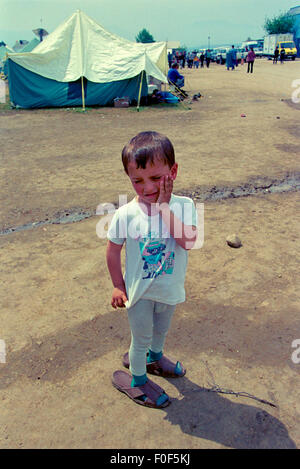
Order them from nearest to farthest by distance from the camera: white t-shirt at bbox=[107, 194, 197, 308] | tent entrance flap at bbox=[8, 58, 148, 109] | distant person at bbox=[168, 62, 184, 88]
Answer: white t-shirt at bbox=[107, 194, 197, 308]
tent entrance flap at bbox=[8, 58, 148, 109]
distant person at bbox=[168, 62, 184, 88]

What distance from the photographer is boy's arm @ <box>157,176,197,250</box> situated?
1.55 meters

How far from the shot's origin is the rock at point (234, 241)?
3.85 metres

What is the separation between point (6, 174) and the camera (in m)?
6.50

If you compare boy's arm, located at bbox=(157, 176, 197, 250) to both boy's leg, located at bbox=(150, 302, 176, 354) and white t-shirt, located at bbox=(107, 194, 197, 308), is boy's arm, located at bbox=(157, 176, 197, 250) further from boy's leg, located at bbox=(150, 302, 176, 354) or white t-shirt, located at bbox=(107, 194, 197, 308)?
boy's leg, located at bbox=(150, 302, 176, 354)

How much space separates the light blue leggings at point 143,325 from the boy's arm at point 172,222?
376 millimetres

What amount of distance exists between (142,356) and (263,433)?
0.75m

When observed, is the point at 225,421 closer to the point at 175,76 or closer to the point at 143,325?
the point at 143,325

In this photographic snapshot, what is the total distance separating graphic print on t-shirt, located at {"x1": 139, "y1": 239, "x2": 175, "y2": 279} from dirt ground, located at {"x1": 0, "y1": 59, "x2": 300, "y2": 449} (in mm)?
849

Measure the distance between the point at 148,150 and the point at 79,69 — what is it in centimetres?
1394

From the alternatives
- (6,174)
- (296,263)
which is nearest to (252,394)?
(296,263)

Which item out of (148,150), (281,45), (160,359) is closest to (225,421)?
(160,359)

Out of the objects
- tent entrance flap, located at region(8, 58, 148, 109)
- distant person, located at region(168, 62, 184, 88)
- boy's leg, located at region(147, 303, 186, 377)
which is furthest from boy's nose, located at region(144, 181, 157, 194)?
distant person, located at region(168, 62, 184, 88)

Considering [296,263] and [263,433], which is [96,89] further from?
[263,433]

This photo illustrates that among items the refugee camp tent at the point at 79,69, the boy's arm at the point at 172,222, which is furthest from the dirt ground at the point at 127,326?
the refugee camp tent at the point at 79,69
